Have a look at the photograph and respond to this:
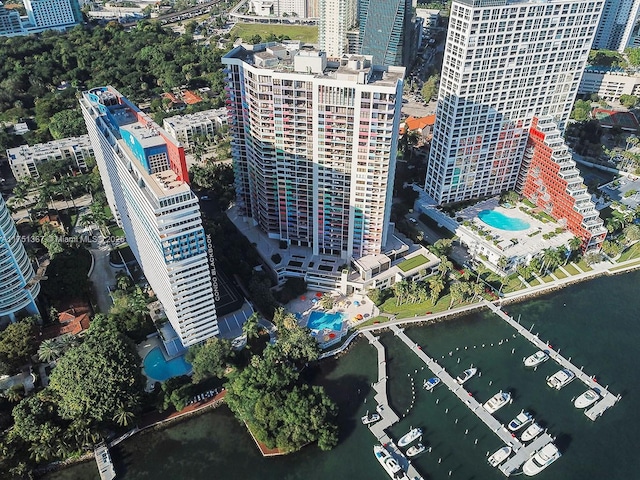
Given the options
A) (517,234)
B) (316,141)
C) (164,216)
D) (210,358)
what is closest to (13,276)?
(164,216)

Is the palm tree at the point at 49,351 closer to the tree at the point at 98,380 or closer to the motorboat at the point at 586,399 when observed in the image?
the tree at the point at 98,380

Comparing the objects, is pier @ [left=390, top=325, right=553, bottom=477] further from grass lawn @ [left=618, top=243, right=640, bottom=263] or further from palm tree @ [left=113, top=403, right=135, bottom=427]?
grass lawn @ [left=618, top=243, right=640, bottom=263]

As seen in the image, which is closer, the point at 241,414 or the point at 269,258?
the point at 241,414

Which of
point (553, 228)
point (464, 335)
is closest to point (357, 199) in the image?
point (464, 335)

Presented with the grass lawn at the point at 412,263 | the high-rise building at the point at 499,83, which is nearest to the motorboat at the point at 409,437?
the grass lawn at the point at 412,263

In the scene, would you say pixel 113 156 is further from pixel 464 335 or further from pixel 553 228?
pixel 553 228

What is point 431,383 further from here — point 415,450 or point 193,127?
point 193,127

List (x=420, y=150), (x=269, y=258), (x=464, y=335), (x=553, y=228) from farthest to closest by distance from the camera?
1. (x=420, y=150)
2. (x=553, y=228)
3. (x=269, y=258)
4. (x=464, y=335)
